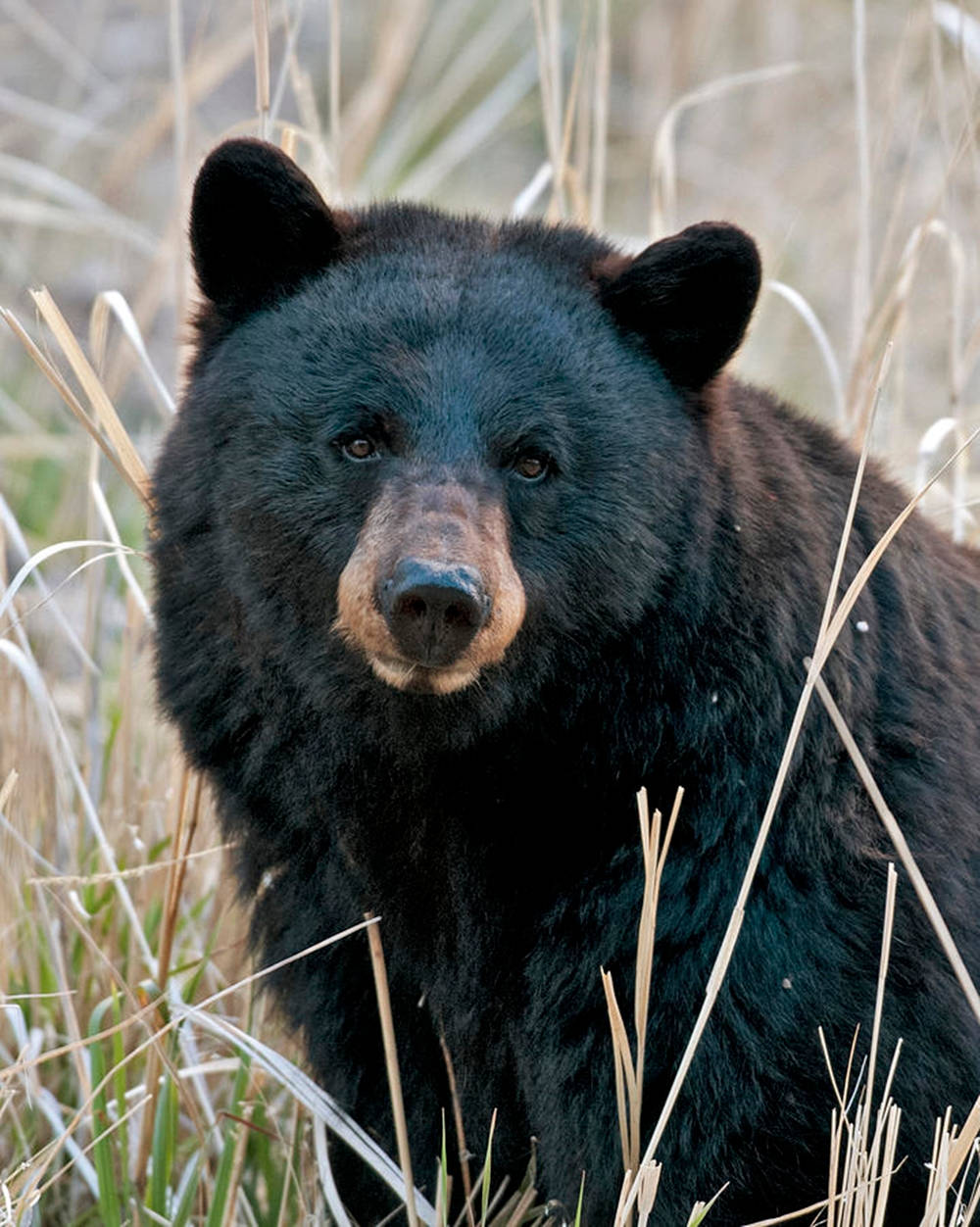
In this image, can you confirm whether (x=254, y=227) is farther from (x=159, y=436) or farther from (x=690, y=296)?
(x=159, y=436)

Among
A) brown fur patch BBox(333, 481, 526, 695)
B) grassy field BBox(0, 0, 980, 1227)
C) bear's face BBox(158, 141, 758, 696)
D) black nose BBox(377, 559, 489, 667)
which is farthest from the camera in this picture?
grassy field BBox(0, 0, 980, 1227)

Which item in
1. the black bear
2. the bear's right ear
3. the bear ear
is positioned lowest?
the black bear

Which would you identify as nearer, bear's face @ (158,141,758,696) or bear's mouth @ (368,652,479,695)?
bear's mouth @ (368,652,479,695)

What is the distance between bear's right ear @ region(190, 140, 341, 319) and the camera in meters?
2.99

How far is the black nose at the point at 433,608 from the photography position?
257 centimetres

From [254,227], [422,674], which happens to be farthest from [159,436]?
[422,674]

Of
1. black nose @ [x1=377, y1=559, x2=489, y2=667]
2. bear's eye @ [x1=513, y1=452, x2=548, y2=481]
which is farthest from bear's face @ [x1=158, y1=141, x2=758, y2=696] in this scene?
black nose @ [x1=377, y1=559, x2=489, y2=667]

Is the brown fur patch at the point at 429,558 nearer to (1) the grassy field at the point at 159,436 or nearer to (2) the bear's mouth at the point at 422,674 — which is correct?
(2) the bear's mouth at the point at 422,674

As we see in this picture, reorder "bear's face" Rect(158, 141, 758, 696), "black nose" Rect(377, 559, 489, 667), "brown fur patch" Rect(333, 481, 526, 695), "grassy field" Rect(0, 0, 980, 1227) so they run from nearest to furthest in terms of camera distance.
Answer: "black nose" Rect(377, 559, 489, 667)
"brown fur patch" Rect(333, 481, 526, 695)
"bear's face" Rect(158, 141, 758, 696)
"grassy field" Rect(0, 0, 980, 1227)

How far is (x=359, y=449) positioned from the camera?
9.65ft

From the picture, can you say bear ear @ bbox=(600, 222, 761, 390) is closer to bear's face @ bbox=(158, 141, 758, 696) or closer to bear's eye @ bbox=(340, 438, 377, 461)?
bear's face @ bbox=(158, 141, 758, 696)

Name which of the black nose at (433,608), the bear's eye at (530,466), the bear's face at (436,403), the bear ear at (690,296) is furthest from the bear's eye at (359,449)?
the bear ear at (690,296)

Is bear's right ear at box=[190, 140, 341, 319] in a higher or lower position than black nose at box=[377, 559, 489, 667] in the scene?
higher

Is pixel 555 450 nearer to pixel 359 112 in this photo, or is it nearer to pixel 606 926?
pixel 606 926
